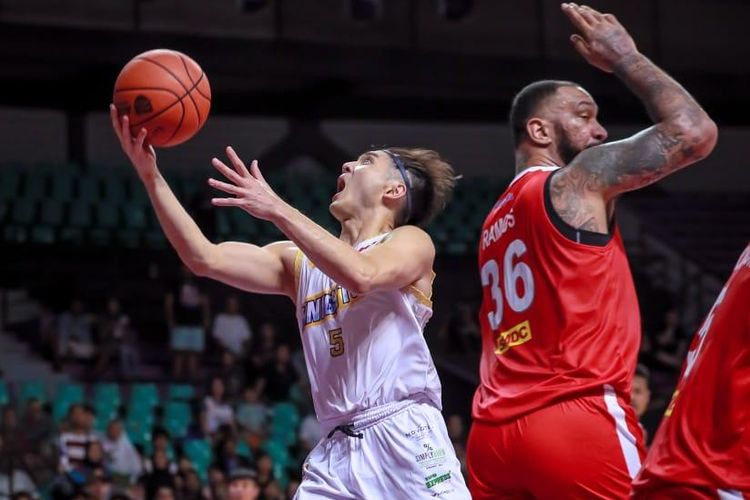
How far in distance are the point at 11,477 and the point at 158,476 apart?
55.8 inches

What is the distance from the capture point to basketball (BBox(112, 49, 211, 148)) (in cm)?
413

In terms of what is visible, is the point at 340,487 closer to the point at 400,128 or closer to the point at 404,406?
the point at 404,406

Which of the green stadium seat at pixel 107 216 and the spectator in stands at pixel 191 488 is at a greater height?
the green stadium seat at pixel 107 216

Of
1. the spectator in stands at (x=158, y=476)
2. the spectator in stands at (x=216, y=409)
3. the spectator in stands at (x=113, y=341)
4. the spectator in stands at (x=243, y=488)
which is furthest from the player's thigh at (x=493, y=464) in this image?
the spectator in stands at (x=113, y=341)

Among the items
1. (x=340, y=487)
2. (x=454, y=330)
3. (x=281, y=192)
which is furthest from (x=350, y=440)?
(x=281, y=192)

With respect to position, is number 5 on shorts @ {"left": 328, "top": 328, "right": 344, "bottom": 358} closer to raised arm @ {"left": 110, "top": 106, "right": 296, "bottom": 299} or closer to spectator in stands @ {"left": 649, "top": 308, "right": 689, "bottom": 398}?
raised arm @ {"left": 110, "top": 106, "right": 296, "bottom": 299}

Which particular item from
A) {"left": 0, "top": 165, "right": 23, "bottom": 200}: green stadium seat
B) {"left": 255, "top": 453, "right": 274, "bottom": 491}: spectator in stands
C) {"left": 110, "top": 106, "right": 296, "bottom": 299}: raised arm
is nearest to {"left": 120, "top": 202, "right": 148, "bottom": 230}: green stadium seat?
{"left": 0, "top": 165, "right": 23, "bottom": 200}: green stadium seat

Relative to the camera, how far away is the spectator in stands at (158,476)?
10734 mm

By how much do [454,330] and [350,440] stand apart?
11.4 m

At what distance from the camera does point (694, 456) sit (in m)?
2.85

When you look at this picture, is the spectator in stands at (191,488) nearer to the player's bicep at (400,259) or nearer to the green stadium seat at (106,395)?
the green stadium seat at (106,395)

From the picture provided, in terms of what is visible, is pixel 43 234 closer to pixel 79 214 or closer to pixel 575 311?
pixel 79 214

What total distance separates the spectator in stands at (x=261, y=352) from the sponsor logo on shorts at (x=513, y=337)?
9698 mm

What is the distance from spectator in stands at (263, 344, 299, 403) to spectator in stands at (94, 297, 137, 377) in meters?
1.68
